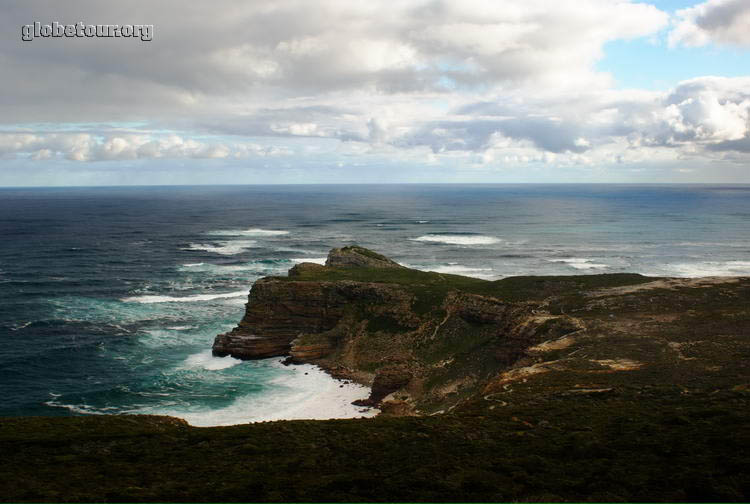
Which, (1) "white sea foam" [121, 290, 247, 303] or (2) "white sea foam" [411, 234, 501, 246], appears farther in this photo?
(2) "white sea foam" [411, 234, 501, 246]

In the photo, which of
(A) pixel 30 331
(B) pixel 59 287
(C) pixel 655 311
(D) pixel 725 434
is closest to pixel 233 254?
(B) pixel 59 287

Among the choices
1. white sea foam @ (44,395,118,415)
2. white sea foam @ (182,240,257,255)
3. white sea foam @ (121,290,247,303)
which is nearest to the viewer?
white sea foam @ (44,395,118,415)

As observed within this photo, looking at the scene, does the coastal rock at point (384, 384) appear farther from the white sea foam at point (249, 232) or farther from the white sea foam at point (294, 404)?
the white sea foam at point (249, 232)

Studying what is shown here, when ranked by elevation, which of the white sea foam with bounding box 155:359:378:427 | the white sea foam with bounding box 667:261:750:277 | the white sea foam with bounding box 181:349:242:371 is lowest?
the white sea foam with bounding box 155:359:378:427

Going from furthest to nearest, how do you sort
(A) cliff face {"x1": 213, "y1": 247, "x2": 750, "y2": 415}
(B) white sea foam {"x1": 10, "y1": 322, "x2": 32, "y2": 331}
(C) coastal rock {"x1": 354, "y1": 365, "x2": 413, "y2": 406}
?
1. (B) white sea foam {"x1": 10, "y1": 322, "x2": 32, "y2": 331}
2. (C) coastal rock {"x1": 354, "y1": 365, "x2": 413, "y2": 406}
3. (A) cliff face {"x1": 213, "y1": 247, "x2": 750, "y2": 415}

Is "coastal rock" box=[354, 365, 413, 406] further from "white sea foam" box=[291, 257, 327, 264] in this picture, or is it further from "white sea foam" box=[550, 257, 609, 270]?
"white sea foam" box=[550, 257, 609, 270]

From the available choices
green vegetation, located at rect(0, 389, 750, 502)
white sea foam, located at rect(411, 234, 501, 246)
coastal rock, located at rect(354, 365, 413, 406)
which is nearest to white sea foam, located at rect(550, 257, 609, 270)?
white sea foam, located at rect(411, 234, 501, 246)

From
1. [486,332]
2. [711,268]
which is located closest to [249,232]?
[711,268]
